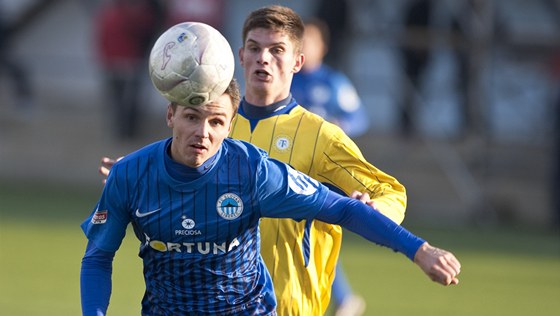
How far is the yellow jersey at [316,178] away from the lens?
5750 mm

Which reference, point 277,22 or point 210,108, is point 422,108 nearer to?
point 277,22

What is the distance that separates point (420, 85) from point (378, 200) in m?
11.7

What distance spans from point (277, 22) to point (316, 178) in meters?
0.83

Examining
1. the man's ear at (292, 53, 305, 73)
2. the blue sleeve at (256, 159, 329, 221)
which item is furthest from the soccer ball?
the man's ear at (292, 53, 305, 73)

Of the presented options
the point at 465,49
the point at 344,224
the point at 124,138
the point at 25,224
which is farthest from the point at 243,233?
the point at 124,138

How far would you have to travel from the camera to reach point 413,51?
54.4ft

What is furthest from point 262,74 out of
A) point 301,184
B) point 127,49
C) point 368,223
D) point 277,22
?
point 127,49

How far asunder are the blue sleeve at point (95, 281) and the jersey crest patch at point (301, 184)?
82 centimetres

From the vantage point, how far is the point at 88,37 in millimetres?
21844

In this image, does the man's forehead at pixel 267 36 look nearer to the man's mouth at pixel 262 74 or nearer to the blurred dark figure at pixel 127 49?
the man's mouth at pixel 262 74

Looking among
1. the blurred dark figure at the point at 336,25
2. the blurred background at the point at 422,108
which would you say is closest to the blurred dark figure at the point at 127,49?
the blurred background at the point at 422,108

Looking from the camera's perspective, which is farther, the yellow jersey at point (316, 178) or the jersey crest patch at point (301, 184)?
the yellow jersey at point (316, 178)

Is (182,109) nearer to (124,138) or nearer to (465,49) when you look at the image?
(465,49)

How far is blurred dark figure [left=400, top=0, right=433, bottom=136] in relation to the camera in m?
16.5
